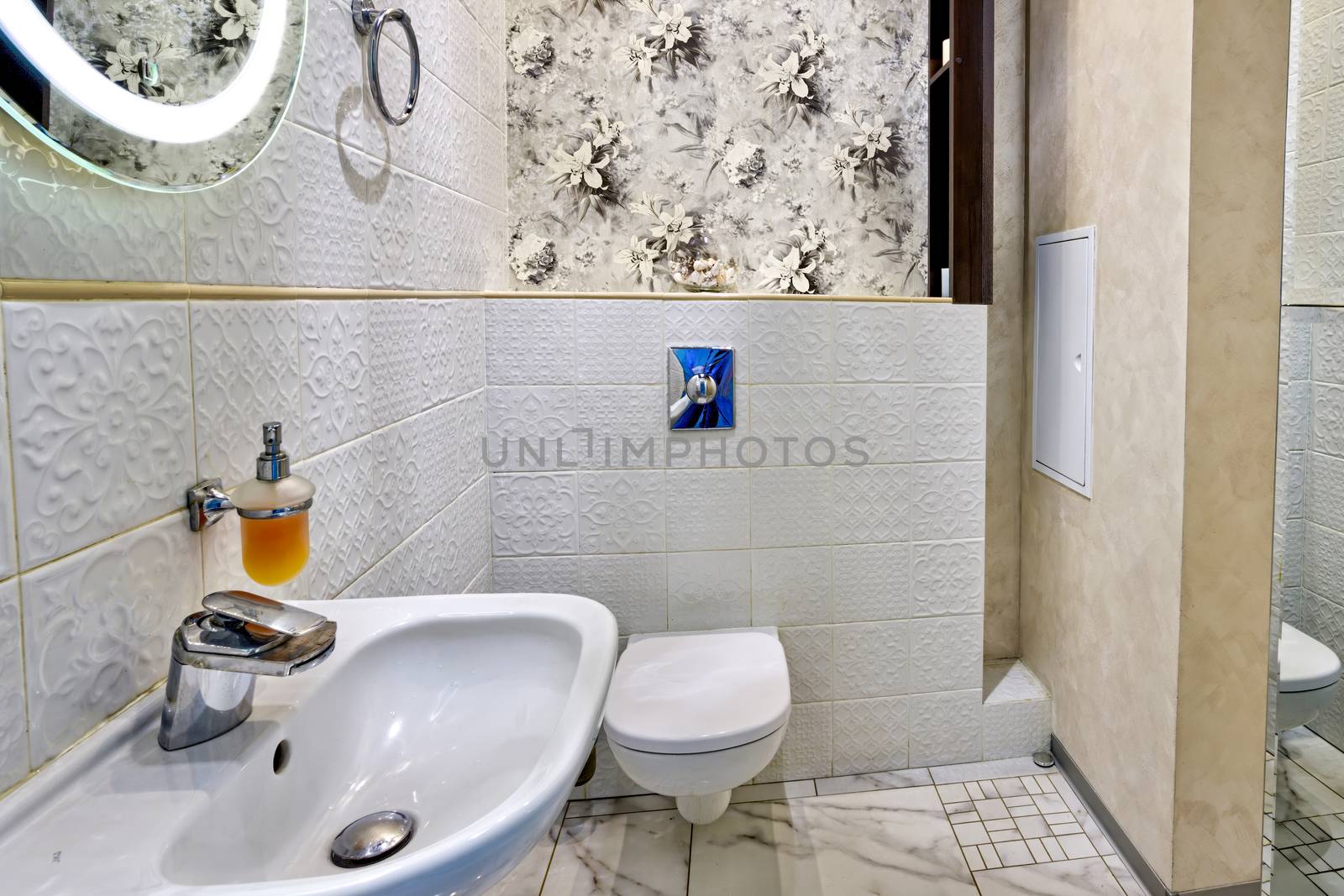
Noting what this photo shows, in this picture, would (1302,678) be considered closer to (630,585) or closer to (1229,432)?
(1229,432)

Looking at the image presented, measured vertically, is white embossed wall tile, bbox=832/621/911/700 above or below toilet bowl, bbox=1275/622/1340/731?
below

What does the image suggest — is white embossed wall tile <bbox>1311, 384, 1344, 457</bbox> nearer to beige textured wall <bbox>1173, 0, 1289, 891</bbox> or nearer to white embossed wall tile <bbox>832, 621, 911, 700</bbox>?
beige textured wall <bbox>1173, 0, 1289, 891</bbox>

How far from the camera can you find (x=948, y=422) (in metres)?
2.08

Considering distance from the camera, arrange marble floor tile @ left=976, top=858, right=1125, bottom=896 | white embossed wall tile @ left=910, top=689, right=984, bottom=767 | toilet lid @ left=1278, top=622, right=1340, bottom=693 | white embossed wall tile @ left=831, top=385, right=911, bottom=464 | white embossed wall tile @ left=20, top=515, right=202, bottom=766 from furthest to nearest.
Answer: white embossed wall tile @ left=910, top=689, right=984, bottom=767 → white embossed wall tile @ left=831, top=385, right=911, bottom=464 → marble floor tile @ left=976, top=858, right=1125, bottom=896 → toilet lid @ left=1278, top=622, right=1340, bottom=693 → white embossed wall tile @ left=20, top=515, right=202, bottom=766

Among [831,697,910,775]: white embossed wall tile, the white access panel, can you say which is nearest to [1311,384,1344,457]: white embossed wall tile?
the white access panel

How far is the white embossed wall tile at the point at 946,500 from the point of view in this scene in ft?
6.86

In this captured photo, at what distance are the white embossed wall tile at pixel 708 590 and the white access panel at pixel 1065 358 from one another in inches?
33.9

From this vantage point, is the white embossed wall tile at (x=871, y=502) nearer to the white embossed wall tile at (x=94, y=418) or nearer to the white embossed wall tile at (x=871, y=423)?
the white embossed wall tile at (x=871, y=423)

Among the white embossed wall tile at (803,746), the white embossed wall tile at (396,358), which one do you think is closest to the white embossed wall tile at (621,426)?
the white embossed wall tile at (396,358)

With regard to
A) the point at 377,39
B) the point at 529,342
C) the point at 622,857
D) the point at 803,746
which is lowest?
the point at 622,857

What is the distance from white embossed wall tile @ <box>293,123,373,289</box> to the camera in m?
1.14

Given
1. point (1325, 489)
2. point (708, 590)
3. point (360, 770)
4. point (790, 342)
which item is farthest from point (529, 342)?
point (1325, 489)

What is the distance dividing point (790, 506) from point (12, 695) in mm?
1644

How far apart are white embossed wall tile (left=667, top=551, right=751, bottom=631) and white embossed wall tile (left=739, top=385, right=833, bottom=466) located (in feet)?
0.93
